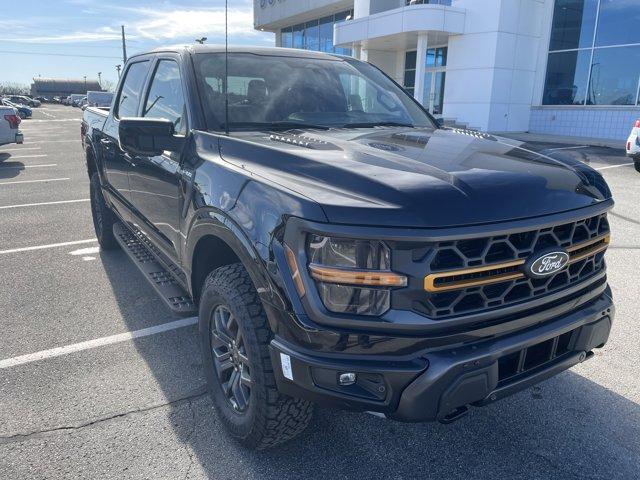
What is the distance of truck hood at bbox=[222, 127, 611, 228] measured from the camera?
1.84 meters

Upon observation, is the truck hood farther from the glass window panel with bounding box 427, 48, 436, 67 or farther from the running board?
the glass window panel with bounding box 427, 48, 436, 67

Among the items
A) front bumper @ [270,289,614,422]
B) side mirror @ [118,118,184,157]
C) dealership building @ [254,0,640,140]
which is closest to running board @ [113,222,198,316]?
side mirror @ [118,118,184,157]

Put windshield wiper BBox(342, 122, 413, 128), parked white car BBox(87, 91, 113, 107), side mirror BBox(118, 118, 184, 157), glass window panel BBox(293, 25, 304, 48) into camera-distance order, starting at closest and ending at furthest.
A: side mirror BBox(118, 118, 184, 157)
windshield wiper BBox(342, 122, 413, 128)
parked white car BBox(87, 91, 113, 107)
glass window panel BBox(293, 25, 304, 48)

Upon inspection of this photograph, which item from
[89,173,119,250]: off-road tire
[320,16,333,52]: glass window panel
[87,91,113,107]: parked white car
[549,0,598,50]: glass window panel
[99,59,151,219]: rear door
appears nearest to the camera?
[99,59,151,219]: rear door

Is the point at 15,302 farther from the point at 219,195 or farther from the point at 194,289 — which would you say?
the point at 219,195

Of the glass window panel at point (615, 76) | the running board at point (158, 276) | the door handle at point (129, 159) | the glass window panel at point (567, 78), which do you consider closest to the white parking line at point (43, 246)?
the running board at point (158, 276)

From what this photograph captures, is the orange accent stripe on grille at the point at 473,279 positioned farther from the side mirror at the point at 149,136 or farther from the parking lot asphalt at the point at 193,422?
the side mirror at the point at 149,136

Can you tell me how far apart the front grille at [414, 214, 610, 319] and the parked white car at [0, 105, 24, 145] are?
13.7 metres

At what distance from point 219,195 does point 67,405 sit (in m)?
1.53

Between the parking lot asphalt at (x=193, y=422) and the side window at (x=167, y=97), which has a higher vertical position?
the side window at (x=167, y=97)

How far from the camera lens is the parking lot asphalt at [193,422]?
2.39 metres

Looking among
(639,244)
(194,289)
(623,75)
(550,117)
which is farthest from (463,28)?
(194,289)

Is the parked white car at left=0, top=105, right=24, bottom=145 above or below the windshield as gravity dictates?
below

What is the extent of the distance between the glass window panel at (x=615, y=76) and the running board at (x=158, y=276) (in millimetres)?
18222
